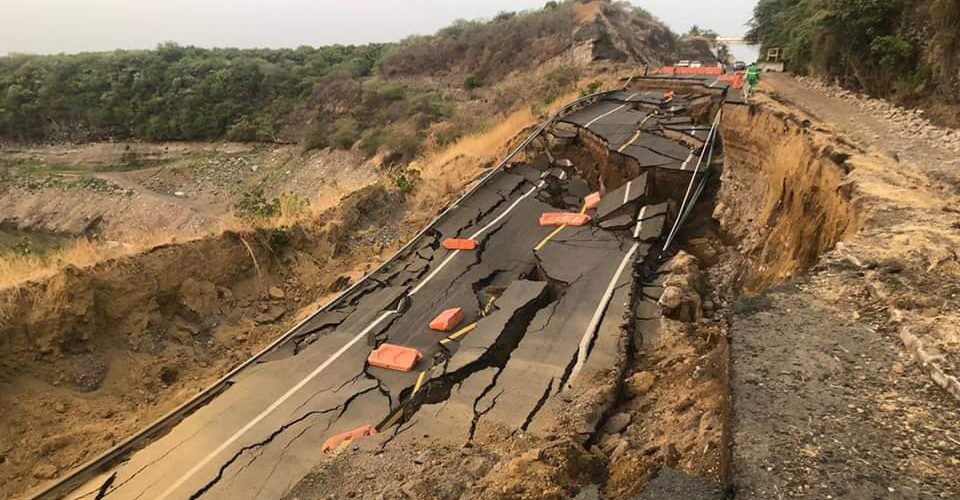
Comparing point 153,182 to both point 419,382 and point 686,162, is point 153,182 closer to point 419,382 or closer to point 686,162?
point 686,162

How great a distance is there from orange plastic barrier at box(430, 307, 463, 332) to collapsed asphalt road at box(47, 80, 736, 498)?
109 millimetres

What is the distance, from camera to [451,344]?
7863 mm

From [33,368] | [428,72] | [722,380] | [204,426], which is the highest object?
[428,72]

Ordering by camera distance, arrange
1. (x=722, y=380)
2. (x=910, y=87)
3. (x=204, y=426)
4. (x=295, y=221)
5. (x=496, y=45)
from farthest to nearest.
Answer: (x=496, y=45) < (x=910, y=87) < (x=295, y=221) < (x=204, y=426) < (x=722, y=380)

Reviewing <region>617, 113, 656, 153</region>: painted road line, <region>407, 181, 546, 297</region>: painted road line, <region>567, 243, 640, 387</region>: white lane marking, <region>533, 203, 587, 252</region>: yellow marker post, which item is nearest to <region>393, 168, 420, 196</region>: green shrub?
<region>407, 181, 546, 297</region>: painted road line

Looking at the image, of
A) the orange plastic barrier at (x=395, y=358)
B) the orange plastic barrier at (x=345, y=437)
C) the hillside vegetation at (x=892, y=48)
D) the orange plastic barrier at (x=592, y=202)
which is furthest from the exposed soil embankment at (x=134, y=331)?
the hillside vegetation at (x=892, y=48)

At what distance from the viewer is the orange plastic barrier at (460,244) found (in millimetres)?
11094

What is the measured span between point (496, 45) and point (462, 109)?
13721 millimetres

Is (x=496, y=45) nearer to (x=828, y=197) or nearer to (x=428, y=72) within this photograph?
(x=428, y=72)

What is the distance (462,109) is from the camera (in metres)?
34.1

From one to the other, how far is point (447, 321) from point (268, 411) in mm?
2708

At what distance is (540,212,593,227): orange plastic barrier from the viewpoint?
36.9 feet

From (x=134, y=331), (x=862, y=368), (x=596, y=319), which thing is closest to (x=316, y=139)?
(x=134, y=331)

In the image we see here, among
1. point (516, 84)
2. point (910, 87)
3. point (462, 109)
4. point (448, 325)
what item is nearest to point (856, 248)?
point (448, 325)
